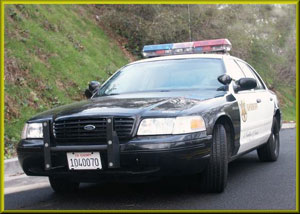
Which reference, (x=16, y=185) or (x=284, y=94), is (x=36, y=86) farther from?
(x=284, y=94)

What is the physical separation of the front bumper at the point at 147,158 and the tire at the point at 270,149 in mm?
2828

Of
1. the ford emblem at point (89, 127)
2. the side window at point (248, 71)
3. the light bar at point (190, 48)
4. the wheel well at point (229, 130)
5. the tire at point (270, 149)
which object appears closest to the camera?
the ford emblem at point (89, 127)

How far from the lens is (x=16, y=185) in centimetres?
636

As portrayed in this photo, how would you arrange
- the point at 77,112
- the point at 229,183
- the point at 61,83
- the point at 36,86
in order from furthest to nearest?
the point at 61,83 → the point at 36,86 → the point at 229,183 → the point at 77,112

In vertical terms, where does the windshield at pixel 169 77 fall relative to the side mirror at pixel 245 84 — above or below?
above

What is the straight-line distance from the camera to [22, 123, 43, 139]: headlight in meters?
4.65

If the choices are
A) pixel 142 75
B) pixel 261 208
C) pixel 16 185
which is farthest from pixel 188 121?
pixel 16 185

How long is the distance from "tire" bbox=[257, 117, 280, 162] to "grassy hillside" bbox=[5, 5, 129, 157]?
419 centimetres

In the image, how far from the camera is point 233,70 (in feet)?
20.1

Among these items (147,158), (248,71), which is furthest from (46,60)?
(147,158)

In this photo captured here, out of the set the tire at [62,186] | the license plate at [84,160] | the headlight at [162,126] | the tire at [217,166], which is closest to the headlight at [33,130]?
the license plate at [84,160]

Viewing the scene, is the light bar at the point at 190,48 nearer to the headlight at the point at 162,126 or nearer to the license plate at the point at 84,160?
the headlight at the point at 162,126

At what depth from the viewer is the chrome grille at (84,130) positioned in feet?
14.0

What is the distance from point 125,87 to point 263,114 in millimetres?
2034
